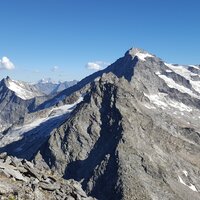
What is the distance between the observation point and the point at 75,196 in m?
38.0

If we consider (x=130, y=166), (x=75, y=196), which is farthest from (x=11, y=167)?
(x=130, y=166)

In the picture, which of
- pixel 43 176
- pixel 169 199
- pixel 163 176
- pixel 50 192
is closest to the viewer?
pixel 50 192

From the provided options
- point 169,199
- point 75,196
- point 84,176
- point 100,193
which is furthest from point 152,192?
point 75,196

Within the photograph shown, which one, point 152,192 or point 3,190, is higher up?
point 152,192

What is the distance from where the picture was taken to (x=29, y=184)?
114ft

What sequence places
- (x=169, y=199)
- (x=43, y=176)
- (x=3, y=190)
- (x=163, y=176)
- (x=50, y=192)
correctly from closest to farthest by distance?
(x=3, y=190)
(x=50, y=192)
(x=43, y=176)
(x=169, y=199)
(x=163, y=176)

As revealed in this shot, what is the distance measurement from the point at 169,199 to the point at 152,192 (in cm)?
697

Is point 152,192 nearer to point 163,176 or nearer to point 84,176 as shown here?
point 163,176

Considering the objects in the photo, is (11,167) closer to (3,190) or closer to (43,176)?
(43,176)

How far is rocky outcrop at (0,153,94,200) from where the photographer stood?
32.7 m

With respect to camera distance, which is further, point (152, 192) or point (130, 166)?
point (130, 166)

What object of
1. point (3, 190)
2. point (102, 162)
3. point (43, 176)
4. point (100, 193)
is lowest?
point (3, 190)

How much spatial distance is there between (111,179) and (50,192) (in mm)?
151424

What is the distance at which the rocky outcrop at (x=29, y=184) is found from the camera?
107ft
